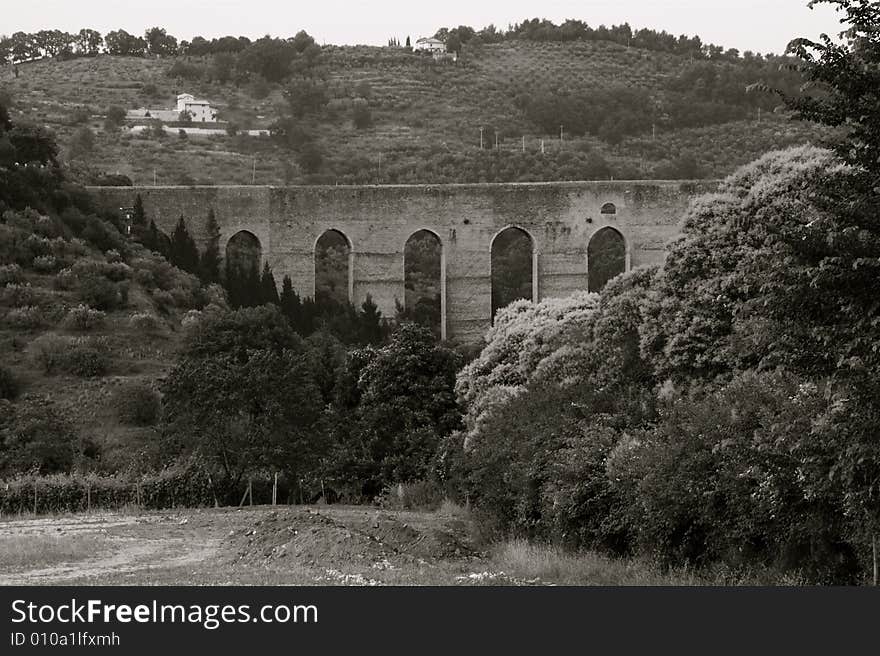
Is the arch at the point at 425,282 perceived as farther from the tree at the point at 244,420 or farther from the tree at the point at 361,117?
the tree at the point at 361,117

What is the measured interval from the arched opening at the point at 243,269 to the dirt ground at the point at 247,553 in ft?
94.2

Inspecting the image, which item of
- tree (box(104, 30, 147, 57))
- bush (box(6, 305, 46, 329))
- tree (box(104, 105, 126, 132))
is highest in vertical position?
tree (box(104, 30, 147, 57))

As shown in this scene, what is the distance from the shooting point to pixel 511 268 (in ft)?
222

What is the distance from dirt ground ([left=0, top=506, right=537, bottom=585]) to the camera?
15.7 m

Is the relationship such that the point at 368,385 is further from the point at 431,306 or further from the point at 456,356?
the point at 431,306

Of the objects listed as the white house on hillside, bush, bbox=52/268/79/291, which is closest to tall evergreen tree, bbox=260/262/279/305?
bush, bbox=52/268/79/291

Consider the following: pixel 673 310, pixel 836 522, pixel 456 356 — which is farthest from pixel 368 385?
pixel 836 522

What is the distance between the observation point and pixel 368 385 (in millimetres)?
34281

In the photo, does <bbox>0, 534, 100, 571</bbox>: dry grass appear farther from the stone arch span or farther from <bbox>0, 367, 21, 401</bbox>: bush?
the stone arch span

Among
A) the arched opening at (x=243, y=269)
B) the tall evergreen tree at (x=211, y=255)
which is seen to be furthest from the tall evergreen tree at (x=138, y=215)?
the arched opening at (x=243, y=269)

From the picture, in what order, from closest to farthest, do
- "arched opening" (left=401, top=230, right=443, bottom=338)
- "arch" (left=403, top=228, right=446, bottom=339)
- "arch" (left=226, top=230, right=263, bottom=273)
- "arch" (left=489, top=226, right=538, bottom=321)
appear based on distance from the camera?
"arch" (left=226, top=230, right=263, bottom=273), "arch" (left=403, top=228, right=446, bottom=339), "arched opening" (left=401, top=230, right=443, bottom=338), "arch" (left=489, top=226, right=538, bottom=321)

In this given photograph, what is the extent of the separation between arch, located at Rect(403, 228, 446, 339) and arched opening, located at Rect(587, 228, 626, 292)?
260 inches

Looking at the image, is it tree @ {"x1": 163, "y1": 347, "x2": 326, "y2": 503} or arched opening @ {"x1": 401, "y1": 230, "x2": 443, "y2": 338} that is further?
arched opening @ {"x1": 401, "y1": 230, "x2": 443, "y2": 338}

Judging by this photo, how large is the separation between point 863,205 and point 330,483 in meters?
22.3
